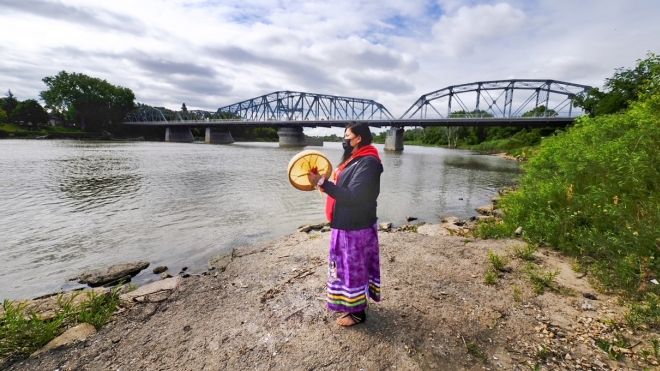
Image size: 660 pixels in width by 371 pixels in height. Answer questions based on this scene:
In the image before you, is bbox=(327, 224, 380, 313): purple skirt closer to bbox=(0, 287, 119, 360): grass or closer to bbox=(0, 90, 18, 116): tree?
bbox=(0, 287, 119, 360): grass

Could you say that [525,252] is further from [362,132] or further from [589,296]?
[362,132]

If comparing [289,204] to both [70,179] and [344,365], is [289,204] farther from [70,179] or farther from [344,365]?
[70,179]

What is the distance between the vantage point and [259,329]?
4160mm

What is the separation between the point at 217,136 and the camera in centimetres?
11388

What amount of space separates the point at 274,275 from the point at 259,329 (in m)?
1.93

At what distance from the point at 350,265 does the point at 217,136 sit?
11874 cm

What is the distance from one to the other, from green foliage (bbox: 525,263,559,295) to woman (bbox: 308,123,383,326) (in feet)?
9.95

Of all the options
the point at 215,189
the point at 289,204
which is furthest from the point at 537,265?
the point at 215,189

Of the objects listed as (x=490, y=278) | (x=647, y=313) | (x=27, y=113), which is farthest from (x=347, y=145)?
(x=27, y=113)

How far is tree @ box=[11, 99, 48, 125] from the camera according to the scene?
92.1 m

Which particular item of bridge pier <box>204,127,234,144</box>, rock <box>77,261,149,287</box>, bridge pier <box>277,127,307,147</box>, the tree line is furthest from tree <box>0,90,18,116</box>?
rock <box>77,261,149,287</box>

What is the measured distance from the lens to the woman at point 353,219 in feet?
11.9

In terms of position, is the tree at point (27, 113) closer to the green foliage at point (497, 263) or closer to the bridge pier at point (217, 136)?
the bridge pier at point (217, 136)

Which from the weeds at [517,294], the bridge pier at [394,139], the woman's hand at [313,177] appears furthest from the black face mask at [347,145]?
the bridge pier at [394,139]
